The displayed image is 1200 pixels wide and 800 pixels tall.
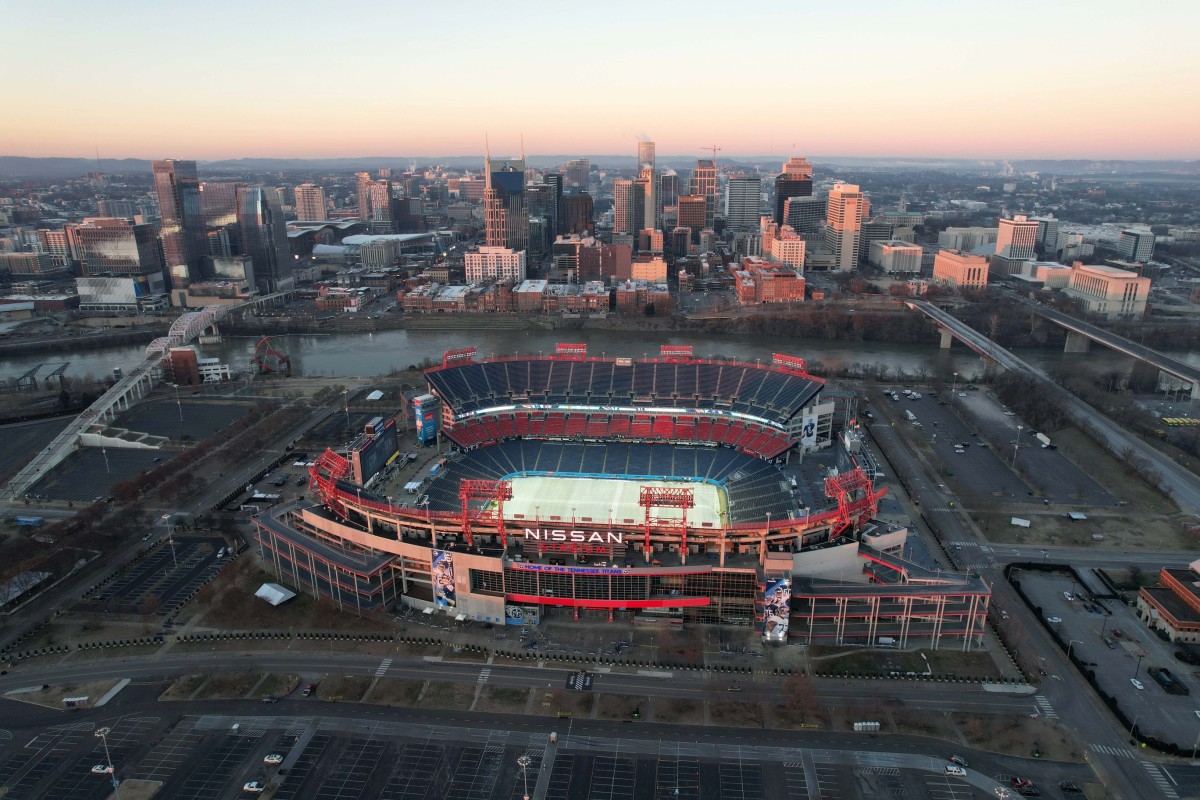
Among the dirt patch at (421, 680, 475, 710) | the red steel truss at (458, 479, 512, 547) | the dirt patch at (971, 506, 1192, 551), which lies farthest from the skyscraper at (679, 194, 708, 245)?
the dirt patch at (421, 680, 475, 710)

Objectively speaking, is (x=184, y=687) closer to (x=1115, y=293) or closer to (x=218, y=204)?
(x=218, y=204)

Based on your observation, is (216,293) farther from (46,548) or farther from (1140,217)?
(1140,217)

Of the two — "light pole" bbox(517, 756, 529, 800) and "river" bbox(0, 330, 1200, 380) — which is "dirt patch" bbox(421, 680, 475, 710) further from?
"river" bbox(0, 330, 1200, 380)

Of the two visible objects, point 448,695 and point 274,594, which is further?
point 274,594

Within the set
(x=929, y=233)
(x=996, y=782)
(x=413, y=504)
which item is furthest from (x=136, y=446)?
(x=929, y=233)

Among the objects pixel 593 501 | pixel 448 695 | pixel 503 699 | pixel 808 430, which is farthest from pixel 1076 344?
pixel 448 695

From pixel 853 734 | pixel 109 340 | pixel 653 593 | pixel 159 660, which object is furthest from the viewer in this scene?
pixel 109 340
